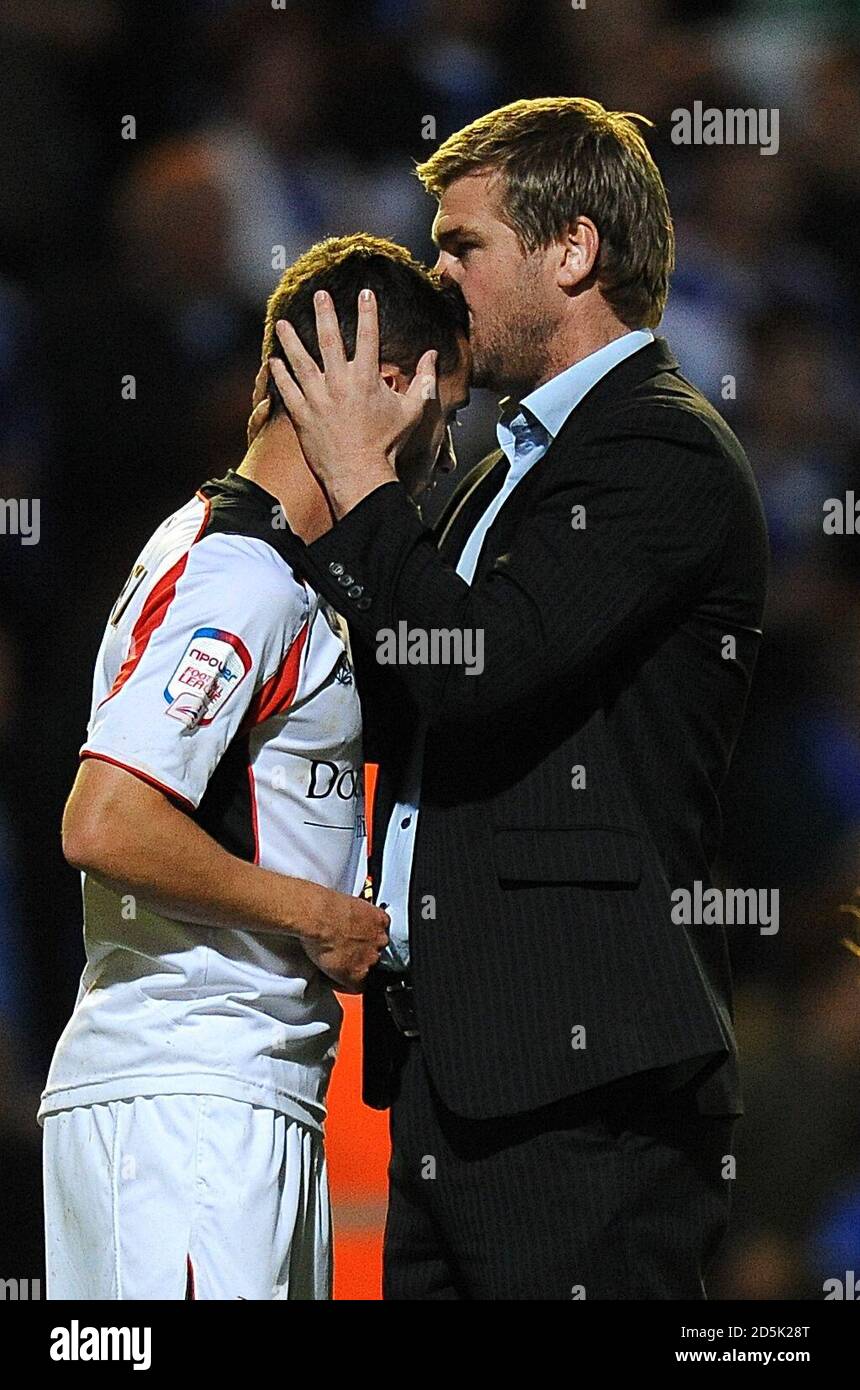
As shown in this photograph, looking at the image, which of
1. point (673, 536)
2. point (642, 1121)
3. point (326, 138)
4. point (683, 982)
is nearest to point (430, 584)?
point (673, 536)

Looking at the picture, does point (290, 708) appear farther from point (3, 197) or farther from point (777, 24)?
point (777, 24)

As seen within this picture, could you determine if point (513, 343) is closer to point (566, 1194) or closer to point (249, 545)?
point (249, 545)

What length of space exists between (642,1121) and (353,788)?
1.49ft

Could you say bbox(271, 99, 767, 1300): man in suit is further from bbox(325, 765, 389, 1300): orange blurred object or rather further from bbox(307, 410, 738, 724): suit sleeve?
bbox(325, 765, 389, 1300): orange blurred object

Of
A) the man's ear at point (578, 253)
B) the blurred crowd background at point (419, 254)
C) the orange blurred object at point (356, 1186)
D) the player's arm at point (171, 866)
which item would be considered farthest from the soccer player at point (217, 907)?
the blurred crowd background at point (419, 254)

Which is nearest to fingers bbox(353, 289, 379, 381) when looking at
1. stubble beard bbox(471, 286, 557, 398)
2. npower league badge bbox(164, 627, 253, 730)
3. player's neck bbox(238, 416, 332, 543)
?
player's neck bbox(238, 416, 332, 543)

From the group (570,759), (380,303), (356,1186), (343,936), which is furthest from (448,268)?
(356,1186)

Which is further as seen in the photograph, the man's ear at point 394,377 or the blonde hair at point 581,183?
the blonde hair at point 581,183

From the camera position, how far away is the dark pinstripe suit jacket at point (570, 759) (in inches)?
69.9

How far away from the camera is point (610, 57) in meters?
3.56

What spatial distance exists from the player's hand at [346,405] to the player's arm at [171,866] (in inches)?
13.9

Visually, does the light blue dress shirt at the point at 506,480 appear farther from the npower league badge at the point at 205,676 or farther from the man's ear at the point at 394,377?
the npower league badge at the point at 205,676

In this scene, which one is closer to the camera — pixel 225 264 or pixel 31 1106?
pixel 31 1106

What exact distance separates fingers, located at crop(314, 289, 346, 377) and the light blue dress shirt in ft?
0.85
